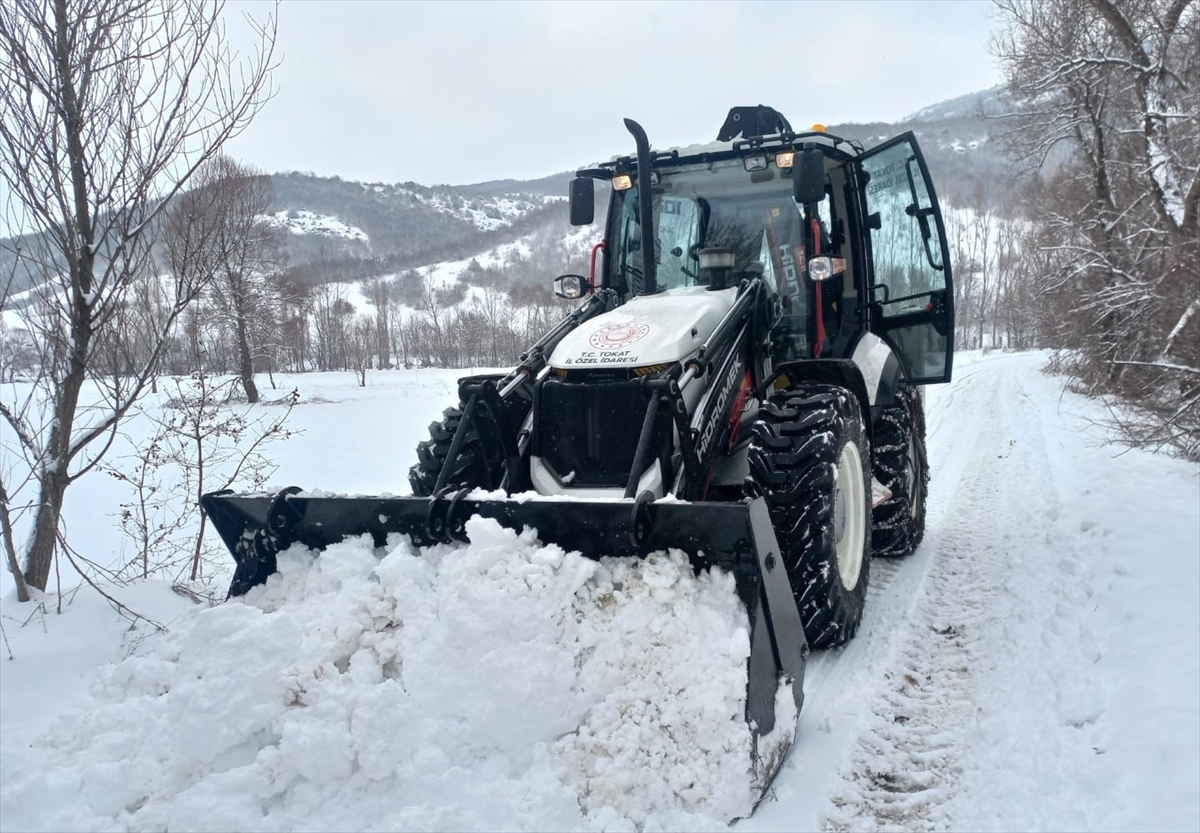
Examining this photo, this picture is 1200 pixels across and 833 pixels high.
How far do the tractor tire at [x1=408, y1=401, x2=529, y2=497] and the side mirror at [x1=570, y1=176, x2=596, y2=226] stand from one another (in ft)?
4.69

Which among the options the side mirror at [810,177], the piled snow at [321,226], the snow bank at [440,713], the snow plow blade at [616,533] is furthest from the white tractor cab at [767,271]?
the piled snow at [321,226]

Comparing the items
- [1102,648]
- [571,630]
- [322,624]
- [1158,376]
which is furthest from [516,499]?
[1158,376]

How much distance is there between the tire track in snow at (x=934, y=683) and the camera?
9.61 ft

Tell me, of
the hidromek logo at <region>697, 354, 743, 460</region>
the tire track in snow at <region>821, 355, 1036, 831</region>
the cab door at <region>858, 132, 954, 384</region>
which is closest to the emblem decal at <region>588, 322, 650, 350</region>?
the hidromek logo at <region>697, 354, 743, 460</region>

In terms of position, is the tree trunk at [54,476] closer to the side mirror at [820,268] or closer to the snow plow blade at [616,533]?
the snow plow blade at [616,533]

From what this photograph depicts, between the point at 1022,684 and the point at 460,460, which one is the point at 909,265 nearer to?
the point at 1022,684

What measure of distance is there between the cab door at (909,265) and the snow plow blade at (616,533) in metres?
3.15

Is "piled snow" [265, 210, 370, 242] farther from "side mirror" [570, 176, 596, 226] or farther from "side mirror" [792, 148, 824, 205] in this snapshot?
"side mirror" [792, 148, 824, 205]

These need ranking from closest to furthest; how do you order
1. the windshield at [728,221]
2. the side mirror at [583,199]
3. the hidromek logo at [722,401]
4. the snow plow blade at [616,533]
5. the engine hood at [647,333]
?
the snow plow blade at [616,533]
the hidromek logo at [722,401]
the engine hood at [647,333]
the windshield at [728,221]
the side mirror at [583,199]

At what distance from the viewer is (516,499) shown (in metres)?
3.33

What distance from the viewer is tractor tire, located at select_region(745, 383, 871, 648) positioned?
11.9 ft

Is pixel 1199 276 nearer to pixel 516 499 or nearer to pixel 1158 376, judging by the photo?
pixel 1158 376

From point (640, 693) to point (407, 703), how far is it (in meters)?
0.76

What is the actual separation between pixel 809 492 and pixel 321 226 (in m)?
137
